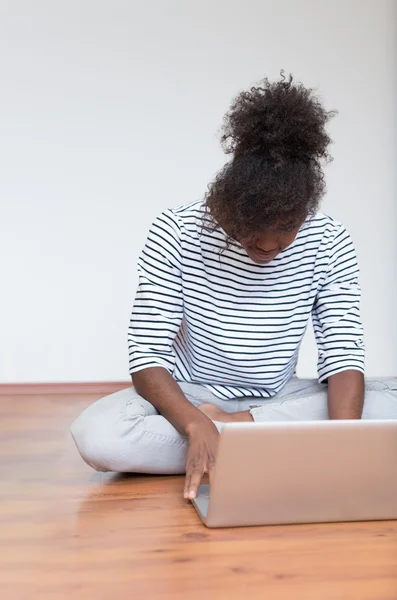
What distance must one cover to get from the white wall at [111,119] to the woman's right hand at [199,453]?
193 cm

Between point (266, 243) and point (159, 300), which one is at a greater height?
point (266, 243)

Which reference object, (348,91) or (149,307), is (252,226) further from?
(348,91)

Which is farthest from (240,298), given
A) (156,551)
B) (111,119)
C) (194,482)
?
(111,119)

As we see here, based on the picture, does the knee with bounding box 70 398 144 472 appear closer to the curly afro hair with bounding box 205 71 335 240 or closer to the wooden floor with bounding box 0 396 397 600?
the wooden floor with bounding box 0 396 397 600

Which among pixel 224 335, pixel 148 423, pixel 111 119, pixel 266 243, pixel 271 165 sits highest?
pixel 111 119

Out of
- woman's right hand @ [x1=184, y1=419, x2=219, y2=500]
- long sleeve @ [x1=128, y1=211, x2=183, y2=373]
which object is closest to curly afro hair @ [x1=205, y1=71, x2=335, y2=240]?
long sleeve @ [x1=128, y1=211, x2=183, y2=373]

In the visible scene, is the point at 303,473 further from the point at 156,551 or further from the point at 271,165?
the point at 271,165

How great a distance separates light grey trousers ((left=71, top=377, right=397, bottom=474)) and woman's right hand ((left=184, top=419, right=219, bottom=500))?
0.17 metres

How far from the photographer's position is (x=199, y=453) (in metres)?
1.74

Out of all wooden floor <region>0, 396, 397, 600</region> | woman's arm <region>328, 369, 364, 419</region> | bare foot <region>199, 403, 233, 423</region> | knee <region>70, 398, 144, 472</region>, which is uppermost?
woman's arm <region>328, 369, 364, 419</region>

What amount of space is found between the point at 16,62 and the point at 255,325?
2.03 m

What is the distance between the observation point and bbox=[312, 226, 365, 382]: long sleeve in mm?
2039

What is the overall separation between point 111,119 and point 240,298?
1828mm

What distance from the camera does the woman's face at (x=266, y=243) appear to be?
176 cm
